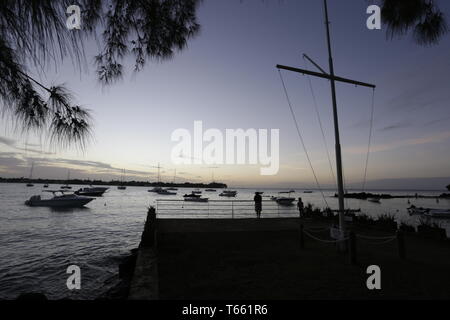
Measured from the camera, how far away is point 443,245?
1040cm

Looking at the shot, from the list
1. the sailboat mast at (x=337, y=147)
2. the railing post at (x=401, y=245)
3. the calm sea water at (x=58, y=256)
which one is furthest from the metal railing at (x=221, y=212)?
the railing post at (x=401, y=245)

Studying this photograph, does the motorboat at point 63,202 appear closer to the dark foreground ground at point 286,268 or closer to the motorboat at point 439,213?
the dark foreground ground at point 286,268

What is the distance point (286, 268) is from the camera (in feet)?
23.6

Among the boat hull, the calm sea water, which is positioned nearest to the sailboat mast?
the calm sea water

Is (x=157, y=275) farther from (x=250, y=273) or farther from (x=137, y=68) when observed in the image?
(x=137, y=68)

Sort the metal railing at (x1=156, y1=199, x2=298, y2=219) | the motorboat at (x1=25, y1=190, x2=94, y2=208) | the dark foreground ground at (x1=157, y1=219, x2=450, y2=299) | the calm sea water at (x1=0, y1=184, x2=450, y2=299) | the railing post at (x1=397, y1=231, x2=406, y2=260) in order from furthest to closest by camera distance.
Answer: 1. the motorboat at (x1=25, y1=190, x2=94, y2=208)
2. the metal railing at (x1=156, y1=199, x2=298, y2=219)
3. the calm sea water at (x1=0, y1=184, x2=450, y2=299)
4. the railing post at (x1=397, y1=231, x2=406, y2=260)
5. the dark foreground ground at (x1=157, y1=219, x2=450, y2=299)

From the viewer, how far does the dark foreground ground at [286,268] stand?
18.0ft

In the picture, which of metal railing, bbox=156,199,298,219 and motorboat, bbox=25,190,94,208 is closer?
metal railing, bbox=156,199,298,219

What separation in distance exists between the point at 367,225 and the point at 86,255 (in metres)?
19.5

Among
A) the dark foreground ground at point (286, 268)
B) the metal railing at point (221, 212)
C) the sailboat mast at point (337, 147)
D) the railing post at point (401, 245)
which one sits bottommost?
the metal railing at point (221, 212)

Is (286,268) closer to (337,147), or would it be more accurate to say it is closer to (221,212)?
(337,147)

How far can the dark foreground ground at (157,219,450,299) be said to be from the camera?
18.0 feet

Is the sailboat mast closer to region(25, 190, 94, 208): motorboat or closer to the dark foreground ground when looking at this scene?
the dark foreground ground
